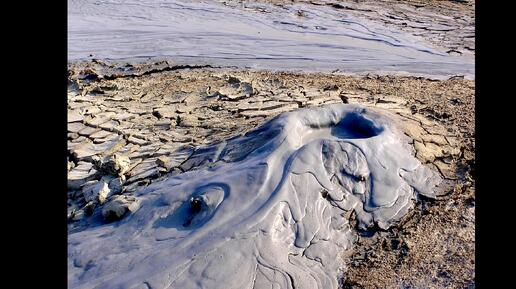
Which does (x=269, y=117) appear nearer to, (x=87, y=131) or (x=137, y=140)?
(x=137, y=140)

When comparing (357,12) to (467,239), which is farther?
(357,12)

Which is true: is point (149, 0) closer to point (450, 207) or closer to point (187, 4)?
point (187, 4)

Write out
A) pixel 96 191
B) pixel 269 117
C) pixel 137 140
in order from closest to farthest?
1. pixel 96 191
2. pixel 137 140
3. pixel 269 117

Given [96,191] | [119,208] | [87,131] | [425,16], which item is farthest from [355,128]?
[425,16]

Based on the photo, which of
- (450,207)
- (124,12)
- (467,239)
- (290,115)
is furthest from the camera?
(124,12)

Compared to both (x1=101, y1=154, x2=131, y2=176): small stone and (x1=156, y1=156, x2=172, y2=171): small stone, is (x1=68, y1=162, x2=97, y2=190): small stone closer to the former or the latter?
(x1=101, y1=154, x2=131, y2=176): small stone

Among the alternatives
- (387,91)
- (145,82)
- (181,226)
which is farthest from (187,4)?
(181,226)
